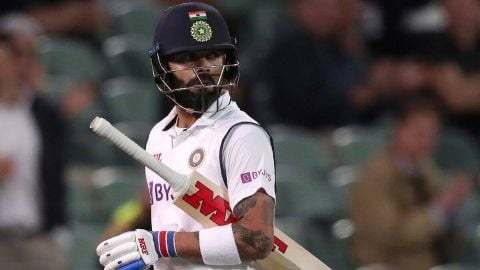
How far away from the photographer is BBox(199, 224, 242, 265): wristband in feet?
11.6

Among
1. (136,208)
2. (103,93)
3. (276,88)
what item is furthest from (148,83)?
(136,208)

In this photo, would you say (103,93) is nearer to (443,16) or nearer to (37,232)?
(37,232)

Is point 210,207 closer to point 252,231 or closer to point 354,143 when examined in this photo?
point 252,231

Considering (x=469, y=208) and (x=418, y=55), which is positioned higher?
(x=418, y=55)

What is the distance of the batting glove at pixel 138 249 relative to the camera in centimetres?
358

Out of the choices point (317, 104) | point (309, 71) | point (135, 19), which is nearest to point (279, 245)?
point (309, 71)

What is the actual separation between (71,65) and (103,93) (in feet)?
1.36

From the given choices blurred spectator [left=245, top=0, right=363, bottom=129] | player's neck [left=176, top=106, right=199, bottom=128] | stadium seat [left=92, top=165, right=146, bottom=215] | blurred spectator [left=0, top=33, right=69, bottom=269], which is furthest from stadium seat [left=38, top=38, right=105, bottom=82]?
player's neck [left=176, top=106, right=199, bottom=128]

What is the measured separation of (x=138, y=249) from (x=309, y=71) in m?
4.05

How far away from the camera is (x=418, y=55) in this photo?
8.01 meters

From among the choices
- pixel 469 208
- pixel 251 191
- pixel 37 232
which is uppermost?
pixel 251 191

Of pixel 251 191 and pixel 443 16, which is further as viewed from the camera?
pixel 443 16

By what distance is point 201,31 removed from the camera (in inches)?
146

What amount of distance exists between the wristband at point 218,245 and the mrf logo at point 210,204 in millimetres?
81
